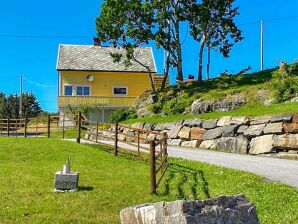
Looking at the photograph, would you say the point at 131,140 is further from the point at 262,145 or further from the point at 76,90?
the point at 76,90

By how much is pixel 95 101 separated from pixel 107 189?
33330 mm

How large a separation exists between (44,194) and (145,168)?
5.22 meters

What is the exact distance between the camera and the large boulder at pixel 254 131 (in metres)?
19.0

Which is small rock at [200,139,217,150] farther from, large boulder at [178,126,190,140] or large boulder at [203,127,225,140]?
large boulder at [178,126,190,140]

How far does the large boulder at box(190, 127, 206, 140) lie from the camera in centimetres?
2291

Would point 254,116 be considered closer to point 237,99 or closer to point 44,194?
point 237,99

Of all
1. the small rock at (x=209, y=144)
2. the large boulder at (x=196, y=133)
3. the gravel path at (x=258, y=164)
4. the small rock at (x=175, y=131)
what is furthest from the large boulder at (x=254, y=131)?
the small rock at (x=175, y=131)

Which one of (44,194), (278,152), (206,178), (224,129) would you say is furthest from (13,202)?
(224,129)

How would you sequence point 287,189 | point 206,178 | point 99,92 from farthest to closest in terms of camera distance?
point 99,92 < point 206,178 < point 287,189

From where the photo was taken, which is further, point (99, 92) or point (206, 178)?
point (99, 92)

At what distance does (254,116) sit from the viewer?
2053 centimetres

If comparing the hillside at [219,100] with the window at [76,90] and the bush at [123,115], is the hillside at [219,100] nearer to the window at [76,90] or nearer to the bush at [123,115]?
the bush at [123,115]

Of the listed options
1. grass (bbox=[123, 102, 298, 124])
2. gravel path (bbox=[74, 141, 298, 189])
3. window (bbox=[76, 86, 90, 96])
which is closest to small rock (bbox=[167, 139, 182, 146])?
grass (bbox=[123, 102, 298, 124])

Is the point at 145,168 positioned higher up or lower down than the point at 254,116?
lower down
